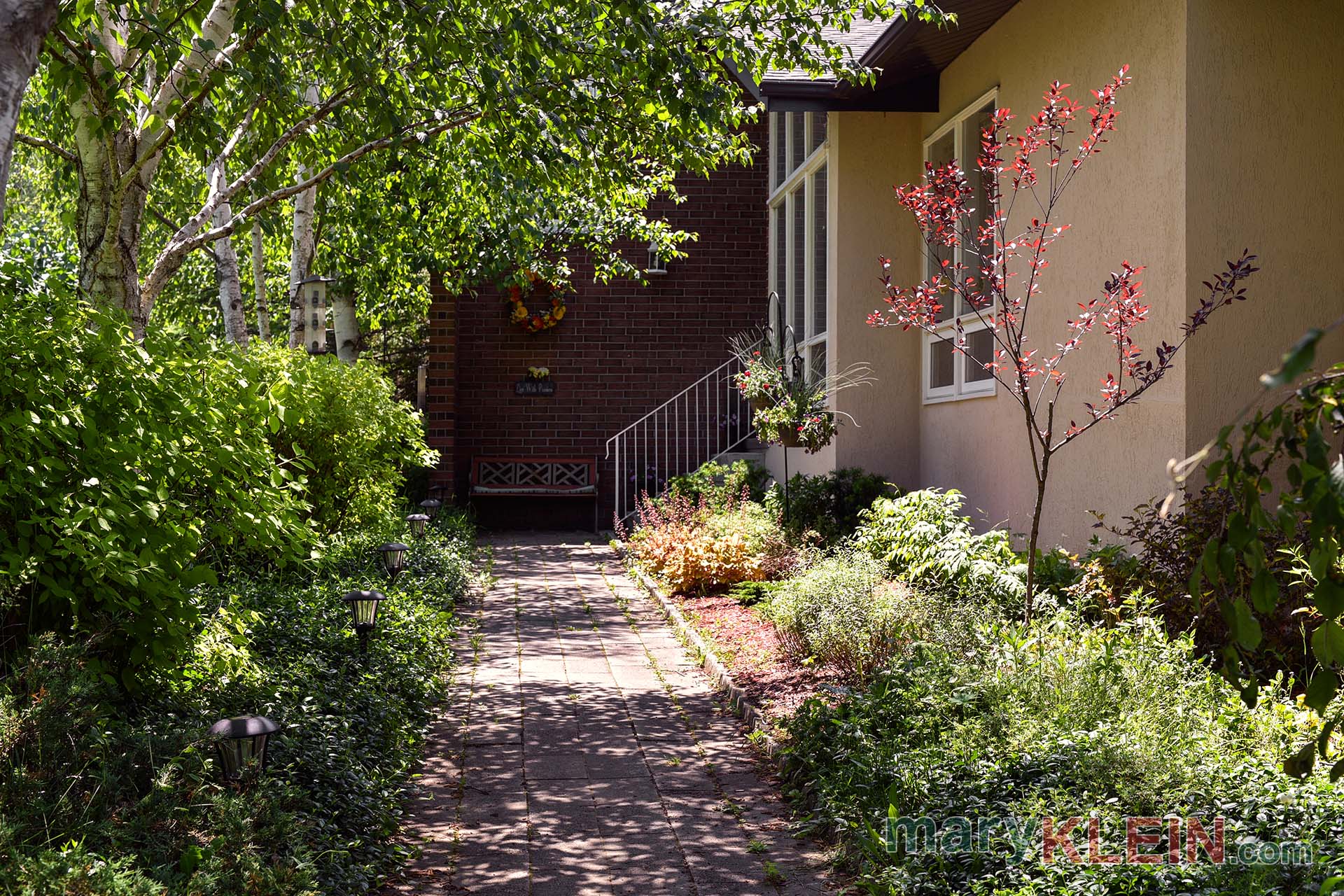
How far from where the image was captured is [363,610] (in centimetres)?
549

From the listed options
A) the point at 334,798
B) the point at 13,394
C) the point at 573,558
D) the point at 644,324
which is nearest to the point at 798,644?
the point at 334,798

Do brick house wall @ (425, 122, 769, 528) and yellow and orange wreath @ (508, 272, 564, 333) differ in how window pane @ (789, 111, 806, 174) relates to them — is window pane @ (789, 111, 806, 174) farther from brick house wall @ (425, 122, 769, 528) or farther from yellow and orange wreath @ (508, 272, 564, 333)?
yellow and orange wreath @ (508, 272, 564, 333)

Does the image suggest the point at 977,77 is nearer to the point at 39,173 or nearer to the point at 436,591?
→ the point at 436,591

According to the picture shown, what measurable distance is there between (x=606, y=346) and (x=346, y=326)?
3810mm

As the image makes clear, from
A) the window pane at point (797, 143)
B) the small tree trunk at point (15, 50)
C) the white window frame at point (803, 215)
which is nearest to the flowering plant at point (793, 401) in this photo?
the white window frame at point (803, 215)

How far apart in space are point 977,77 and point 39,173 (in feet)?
36.1

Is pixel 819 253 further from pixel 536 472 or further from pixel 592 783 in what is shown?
pixel 592 783

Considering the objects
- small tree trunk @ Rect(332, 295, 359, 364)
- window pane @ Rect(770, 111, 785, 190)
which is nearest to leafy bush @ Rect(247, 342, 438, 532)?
small tree trunk @ Rect(332, 295, 359, 364)

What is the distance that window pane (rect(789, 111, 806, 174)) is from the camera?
41.4 feet

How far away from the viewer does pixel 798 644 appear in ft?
21.8

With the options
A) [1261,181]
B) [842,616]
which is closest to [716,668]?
[842,616]

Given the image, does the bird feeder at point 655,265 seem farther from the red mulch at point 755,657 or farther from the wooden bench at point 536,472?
the red mulch at point 755,657

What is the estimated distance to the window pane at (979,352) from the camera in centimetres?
870

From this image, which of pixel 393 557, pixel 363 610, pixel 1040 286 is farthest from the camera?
pixel 1040 286
